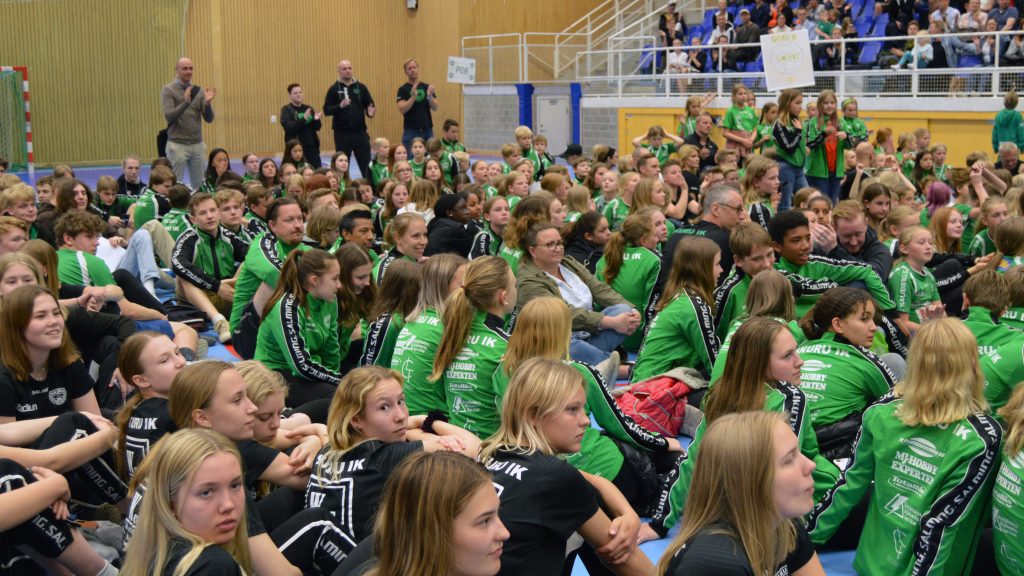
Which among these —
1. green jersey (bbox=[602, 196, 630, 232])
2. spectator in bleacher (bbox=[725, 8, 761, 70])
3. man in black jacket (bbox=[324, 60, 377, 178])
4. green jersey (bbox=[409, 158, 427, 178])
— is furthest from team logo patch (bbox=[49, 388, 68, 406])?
spectator in bleacher (bbox=[725, 8, 761, 70])

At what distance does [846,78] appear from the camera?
60.5ft

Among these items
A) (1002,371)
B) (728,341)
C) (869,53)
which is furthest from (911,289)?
(869,53)

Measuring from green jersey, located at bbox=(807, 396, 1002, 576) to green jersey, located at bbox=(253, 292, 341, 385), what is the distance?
3.15 meters

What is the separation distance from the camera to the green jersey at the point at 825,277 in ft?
22.1

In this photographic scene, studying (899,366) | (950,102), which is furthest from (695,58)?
(899,366)

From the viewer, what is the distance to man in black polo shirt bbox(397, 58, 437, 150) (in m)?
17.5

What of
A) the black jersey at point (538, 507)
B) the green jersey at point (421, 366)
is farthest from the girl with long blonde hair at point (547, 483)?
the green jersey at point (421, 366)

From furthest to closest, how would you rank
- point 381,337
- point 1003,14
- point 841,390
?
point 1003,14, point 381,337, point 841,390

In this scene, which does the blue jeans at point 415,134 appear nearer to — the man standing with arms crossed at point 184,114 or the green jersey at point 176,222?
the man standing with arms crossed at point 184,114

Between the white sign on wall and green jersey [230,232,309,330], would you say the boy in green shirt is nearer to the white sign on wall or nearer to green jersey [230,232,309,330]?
green jersey [230,232,309,330]

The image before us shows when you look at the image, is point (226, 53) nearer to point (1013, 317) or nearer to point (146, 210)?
point (146, 210)

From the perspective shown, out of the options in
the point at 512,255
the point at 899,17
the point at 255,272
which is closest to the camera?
the point at 255,272

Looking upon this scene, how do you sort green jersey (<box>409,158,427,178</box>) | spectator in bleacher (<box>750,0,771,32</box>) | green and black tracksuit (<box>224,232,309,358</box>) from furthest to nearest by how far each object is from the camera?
spectator in bleacher (<box>750,0,771,32</box>)
green jersey (<box>409,158,427,178</box>)
green and black tracksuit (<box>224,232,309,358</box>)

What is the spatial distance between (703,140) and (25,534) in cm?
1188
